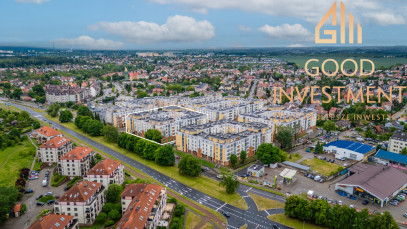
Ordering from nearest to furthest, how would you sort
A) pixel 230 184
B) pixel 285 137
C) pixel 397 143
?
pixel 230 184 < pixel 397 143 < pixel 285 137

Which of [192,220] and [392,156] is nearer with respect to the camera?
[192,220]

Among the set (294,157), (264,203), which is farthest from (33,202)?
(294,157)

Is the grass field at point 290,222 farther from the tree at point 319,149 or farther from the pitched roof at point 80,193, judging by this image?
the tree at point 319,149

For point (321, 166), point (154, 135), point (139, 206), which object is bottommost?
point (321, 166)

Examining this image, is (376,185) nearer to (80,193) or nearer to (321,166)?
(321,166)

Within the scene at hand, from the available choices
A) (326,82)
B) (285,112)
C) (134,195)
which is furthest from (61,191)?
(326,82)

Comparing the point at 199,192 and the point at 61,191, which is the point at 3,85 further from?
the point at 199,192
